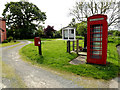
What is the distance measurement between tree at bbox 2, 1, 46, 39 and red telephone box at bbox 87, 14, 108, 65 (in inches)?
1111

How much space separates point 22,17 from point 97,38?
30.5 m

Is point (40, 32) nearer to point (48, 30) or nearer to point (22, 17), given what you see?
point (48, 30)

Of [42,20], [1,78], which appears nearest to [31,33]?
[42,20]

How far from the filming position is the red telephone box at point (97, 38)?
486 cm

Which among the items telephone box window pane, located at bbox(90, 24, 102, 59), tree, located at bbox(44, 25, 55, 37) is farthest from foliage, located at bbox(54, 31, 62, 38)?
telephone box window pane, located at bbox(90, 24, 102, 59)

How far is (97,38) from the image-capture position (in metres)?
5.30

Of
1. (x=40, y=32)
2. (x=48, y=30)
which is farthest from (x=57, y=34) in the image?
(x=40, y=32)

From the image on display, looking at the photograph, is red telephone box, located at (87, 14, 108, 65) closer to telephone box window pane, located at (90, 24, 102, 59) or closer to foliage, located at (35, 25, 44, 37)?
telephone box window pane, located at (90, 24, 102, 59)

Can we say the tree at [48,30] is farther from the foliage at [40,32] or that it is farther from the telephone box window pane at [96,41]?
the telephone box window pane at [96,41]

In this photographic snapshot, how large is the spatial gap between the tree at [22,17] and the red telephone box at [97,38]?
28.2 metres

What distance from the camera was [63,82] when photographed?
3.30 m

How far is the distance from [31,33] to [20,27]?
414 centimetres

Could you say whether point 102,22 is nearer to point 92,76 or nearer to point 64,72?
point 92,76

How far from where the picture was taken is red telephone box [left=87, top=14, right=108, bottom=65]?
16.0ft
